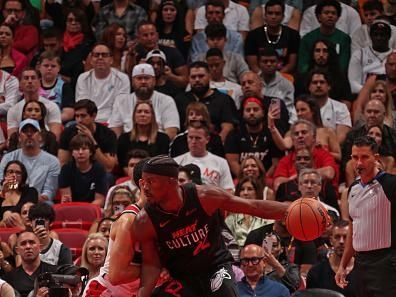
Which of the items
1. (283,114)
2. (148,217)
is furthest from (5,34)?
(148,217)

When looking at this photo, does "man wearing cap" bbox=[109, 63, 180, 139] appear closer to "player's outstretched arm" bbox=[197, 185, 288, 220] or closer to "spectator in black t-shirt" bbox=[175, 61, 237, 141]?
"spectator in black t-shirt" bbox=[175, 61, 237, 141]

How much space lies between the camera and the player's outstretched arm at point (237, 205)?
26.9 feet

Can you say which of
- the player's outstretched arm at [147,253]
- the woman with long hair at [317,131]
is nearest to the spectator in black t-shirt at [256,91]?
the woman with long hair at [317,131]

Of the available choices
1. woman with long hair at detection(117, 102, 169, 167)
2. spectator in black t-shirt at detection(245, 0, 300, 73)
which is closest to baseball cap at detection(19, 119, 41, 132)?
woman with long hair at detection(117, 102, 169, 167)

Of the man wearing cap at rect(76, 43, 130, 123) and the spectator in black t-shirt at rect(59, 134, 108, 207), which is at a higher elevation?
the man wearing cap at rect(76, 43, 130, 123)

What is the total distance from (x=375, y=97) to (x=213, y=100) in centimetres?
204

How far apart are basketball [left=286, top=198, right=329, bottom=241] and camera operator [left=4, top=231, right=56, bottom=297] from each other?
13.6 feet

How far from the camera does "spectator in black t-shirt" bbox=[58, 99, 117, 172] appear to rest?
14.1 m

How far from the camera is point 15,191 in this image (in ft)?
44.2

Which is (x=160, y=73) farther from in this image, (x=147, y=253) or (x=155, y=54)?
(x=147, y=253)

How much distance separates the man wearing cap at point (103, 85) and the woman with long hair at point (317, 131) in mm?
2359

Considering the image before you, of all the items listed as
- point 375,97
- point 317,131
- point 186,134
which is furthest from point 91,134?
point 375,97

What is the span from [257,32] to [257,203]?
8.24m

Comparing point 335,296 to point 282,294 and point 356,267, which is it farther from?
point 282,294
